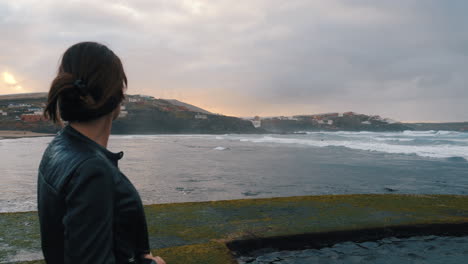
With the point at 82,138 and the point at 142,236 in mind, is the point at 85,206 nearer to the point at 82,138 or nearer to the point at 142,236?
the point at 82,138

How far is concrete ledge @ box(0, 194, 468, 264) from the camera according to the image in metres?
4.89

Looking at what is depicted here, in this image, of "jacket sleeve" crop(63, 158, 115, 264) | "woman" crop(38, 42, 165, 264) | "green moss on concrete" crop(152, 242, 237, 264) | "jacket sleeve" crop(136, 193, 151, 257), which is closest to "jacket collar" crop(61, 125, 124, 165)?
"woman" crop(38, 42, 165, 264)

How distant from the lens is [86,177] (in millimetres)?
1203

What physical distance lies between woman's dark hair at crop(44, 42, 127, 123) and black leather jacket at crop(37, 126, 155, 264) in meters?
0.11

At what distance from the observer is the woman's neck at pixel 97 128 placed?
1416 millimetres

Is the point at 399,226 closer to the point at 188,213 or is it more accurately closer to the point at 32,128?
the point at 188,213

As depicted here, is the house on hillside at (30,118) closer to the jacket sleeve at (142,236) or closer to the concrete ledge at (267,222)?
the concrete ledge at (267,222)

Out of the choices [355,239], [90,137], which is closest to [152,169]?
[355,239]

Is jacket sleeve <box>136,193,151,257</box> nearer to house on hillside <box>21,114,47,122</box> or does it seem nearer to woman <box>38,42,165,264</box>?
woman <box>38,42,165,264</box>

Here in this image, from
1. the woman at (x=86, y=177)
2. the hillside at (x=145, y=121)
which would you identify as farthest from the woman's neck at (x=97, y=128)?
the hillside at (x=145, y=121)

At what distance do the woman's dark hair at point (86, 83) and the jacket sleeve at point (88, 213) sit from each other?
252 millimetres

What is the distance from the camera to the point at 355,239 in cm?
566

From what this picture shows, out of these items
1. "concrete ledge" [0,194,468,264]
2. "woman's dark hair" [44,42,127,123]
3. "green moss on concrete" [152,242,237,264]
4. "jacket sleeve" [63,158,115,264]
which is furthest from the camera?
"concrete ledge" [0,194,468,264]

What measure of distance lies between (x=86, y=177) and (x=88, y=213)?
0.13 metres
